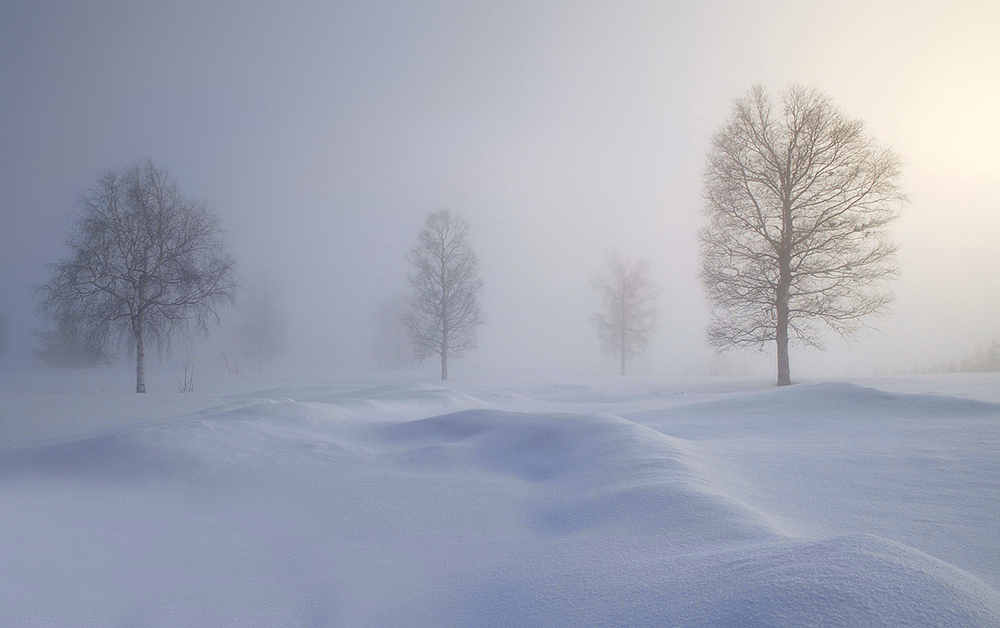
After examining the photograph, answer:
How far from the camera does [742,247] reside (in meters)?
12.6

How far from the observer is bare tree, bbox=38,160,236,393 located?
476 inches

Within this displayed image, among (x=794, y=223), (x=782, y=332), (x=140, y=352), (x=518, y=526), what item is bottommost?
(x=518, y=526)

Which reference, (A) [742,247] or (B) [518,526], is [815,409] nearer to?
(B) [518,526]

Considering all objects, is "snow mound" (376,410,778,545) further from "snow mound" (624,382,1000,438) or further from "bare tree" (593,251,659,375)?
"bare tree" (593,251,659,375)

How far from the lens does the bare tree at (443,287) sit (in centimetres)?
2089

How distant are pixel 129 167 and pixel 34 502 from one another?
13.6 metres

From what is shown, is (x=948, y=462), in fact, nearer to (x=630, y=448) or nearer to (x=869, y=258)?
(x=630, y=448)

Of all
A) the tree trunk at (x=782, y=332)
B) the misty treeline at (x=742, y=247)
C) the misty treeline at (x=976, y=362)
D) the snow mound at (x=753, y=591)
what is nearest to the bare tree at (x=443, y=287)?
the misty treeline at (x=742, y=247)

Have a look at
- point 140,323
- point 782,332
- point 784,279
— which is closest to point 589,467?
point 782,332

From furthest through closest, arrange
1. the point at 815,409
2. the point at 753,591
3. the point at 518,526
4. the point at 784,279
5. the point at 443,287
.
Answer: the point at 443,287, the point at 784,279, the point at 815,409, the point at 518,526, the point at 753,591

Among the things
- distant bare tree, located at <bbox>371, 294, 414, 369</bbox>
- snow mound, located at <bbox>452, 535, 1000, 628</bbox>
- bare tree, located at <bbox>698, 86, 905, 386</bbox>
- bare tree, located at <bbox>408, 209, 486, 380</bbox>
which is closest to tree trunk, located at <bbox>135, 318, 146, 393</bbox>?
bare tree, located at <bbox>408, 209, 486, 380</bbox>

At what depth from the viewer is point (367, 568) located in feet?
6.40

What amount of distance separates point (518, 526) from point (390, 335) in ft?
127

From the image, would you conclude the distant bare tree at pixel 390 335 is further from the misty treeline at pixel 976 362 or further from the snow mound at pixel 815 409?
the misty treeline at pixel 976 362
